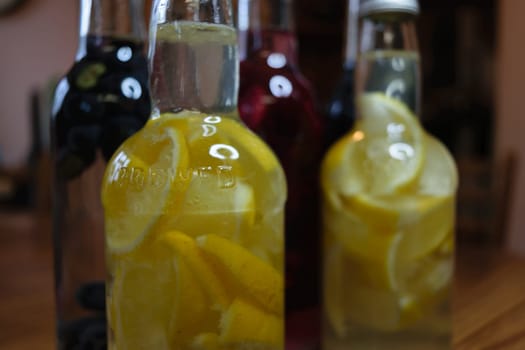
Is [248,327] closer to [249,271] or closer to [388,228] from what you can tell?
[249,271]

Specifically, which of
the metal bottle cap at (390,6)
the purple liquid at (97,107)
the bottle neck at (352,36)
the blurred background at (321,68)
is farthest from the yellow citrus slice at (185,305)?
the blurred background at (321,68)

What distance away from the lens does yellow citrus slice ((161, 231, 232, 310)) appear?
26 cm

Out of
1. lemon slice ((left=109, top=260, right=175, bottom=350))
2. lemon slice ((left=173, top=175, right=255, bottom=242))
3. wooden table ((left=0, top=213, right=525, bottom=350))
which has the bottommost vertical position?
wooden table ((left=0, top=213, right=525, bottom=350))

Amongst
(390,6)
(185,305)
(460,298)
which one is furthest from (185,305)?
(460,298)

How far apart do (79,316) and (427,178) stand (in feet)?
0.82

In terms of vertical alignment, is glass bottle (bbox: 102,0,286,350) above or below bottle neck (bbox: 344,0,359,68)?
below

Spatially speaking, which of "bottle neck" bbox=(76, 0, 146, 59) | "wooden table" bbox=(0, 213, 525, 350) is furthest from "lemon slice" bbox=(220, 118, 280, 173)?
"wooden table" bbox=(0, 213, 525, 350)

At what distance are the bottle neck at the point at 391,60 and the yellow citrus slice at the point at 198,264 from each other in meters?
0.20

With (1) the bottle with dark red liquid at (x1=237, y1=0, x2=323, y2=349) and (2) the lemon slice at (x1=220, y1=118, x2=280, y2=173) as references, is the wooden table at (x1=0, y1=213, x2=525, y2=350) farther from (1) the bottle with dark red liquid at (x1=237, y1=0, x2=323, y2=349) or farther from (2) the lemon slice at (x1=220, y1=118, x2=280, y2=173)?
(2) the lemon slice at (x1=220, y1=118, x2=280, y2=173)

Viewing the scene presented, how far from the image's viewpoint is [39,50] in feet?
7.75

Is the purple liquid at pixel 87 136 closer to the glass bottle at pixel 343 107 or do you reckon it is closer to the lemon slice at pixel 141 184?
the lemon slice at pixel 141 184

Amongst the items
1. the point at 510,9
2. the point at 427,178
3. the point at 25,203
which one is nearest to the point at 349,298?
the point at 427,178

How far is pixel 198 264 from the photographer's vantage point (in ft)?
0.84

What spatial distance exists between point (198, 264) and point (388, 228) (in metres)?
0.15
